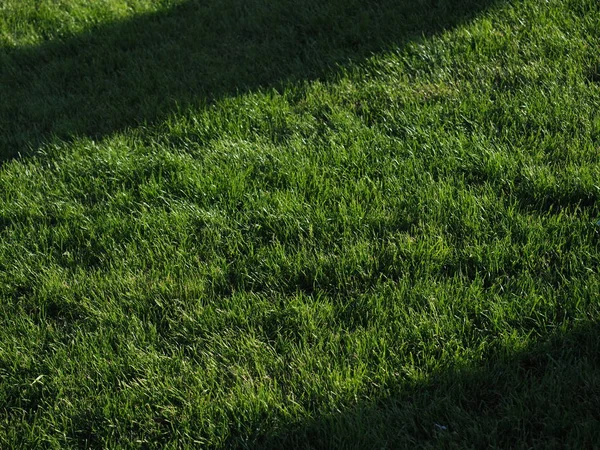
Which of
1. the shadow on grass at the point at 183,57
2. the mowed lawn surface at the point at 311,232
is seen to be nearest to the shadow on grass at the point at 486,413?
the mowed lawn surface at the point at 311,232

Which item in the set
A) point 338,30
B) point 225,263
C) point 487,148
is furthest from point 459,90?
point 225,263

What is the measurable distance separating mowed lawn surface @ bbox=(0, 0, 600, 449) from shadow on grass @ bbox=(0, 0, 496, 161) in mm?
20

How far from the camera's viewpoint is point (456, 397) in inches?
102

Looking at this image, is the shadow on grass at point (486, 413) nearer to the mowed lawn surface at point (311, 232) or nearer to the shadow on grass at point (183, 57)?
the mowed lawn surface at point (311, 232)

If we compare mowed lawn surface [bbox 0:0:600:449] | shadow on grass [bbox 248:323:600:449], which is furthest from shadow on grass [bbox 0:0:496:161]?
shadow on grass [bbox 248:323:600:449]

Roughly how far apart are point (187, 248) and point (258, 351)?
74cm

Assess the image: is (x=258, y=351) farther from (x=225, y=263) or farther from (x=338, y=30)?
(x=338, y=30)

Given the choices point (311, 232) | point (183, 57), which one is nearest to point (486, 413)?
point (311, 232)

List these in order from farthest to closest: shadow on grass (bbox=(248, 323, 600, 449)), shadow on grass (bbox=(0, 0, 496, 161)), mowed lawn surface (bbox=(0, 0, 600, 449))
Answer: shadow on grass (bbox=(0, 0, 496, 161)) < mowed lawn surface (bbox=(0, 0, 600, 449)) < shadow on grass (bbox=(248, 323, 600, 449))

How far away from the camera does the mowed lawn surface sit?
2641mm

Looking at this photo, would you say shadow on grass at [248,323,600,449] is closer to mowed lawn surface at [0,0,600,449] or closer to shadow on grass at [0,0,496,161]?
mowed lawn surface at [0,0,600,449]

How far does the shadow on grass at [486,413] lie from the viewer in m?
2.44

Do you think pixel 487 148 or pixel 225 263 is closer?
pixel 225 263

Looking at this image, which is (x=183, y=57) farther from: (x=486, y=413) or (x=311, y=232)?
(x=486, y=413)
